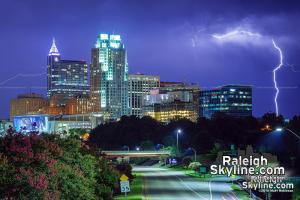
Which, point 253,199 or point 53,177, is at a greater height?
point 53,177

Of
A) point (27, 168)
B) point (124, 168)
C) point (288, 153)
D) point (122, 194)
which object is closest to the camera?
point (27, 168)

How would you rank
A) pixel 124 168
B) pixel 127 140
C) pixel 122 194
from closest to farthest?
pixel 122 194 < pixel 124 168 < pixel 127 140

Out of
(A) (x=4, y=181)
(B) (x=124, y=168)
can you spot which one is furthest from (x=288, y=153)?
(A) (x=4, y=181)

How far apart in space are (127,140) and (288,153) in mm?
91593

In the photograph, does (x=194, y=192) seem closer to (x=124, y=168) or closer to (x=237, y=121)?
(x=124, y=168)

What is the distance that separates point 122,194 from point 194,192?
24.8 ft

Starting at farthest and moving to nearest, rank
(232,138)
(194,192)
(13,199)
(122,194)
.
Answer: (232,138)
(194,192)
(122,194)
(13,199)

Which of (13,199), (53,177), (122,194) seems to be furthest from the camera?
(122,194)

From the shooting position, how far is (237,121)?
16525 cm

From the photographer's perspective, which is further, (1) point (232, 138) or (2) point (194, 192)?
(1) point (232, 138)

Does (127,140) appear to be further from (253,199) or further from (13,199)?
(13,199)

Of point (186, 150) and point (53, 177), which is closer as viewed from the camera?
point (53, 177)

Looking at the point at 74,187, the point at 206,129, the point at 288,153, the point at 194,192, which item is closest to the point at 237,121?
the point at 206,129

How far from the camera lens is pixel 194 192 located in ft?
204
